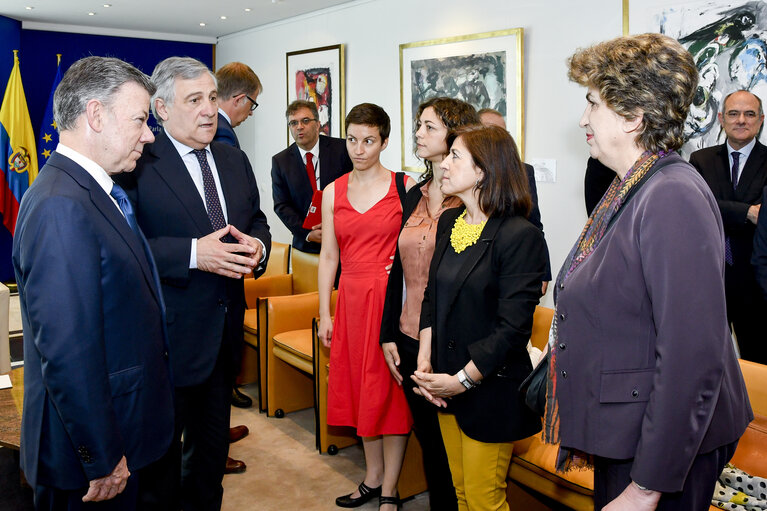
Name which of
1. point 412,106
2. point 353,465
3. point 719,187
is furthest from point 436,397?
point 412,106

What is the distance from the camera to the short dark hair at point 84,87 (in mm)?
1716

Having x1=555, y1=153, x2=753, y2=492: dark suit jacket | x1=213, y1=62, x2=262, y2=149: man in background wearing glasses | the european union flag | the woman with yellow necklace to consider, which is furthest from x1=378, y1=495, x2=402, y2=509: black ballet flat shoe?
the european union flag

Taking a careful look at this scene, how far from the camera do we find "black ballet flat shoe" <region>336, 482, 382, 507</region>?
10.2ft

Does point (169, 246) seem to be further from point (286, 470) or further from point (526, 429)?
point (286, 470)

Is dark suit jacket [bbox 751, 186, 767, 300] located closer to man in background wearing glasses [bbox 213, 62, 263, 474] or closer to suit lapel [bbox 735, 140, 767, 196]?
suit lapel [bbox 735, 140, 767, 196]

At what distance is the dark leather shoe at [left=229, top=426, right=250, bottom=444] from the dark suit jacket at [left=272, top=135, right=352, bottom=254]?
4.49 feet

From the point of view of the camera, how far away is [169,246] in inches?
87.9

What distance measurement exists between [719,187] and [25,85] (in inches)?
321

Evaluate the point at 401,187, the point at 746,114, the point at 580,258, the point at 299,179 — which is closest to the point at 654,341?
the point at 580,258

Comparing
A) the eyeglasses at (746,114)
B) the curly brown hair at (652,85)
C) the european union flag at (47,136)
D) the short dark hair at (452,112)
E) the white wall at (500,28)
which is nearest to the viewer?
the curly brown hair at (652,85)

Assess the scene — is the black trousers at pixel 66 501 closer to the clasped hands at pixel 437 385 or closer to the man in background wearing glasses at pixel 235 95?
the clasped hands at pixel 437 385

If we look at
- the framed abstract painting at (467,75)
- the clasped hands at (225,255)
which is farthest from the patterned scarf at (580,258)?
the framed abstract painting at (467,75)

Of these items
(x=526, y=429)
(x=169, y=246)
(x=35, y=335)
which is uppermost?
(x=169, y=246)

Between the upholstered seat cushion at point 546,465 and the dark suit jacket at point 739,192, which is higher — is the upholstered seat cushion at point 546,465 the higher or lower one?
the lower one
